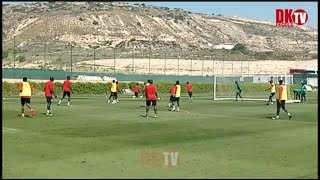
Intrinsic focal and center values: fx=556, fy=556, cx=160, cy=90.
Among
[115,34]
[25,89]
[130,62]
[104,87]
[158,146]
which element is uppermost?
[115,34]

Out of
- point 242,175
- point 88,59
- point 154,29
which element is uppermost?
point 154,29

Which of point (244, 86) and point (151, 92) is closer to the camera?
point (151, 92)

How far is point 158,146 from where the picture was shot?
52.2 feet

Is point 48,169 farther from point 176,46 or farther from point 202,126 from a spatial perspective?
→ point 176,46

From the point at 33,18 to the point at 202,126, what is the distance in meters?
139

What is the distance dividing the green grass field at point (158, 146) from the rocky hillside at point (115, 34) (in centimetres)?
8618

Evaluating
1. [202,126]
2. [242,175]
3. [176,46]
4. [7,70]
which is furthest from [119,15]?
[242,175]

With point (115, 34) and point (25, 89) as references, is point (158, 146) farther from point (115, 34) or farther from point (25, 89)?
point (115, 34)

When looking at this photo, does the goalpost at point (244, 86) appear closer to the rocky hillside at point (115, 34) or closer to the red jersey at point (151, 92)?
the red jersey at point (151, 92)

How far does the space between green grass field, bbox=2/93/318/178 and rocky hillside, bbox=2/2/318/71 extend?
86.2 metres

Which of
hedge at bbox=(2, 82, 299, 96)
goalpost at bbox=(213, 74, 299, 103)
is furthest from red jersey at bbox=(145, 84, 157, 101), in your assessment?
goalpost at bbox=(213, 74, 299, 103)

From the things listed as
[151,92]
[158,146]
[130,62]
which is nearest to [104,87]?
[151,92]

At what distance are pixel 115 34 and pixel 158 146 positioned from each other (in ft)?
455

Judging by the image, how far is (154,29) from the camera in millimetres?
166500
